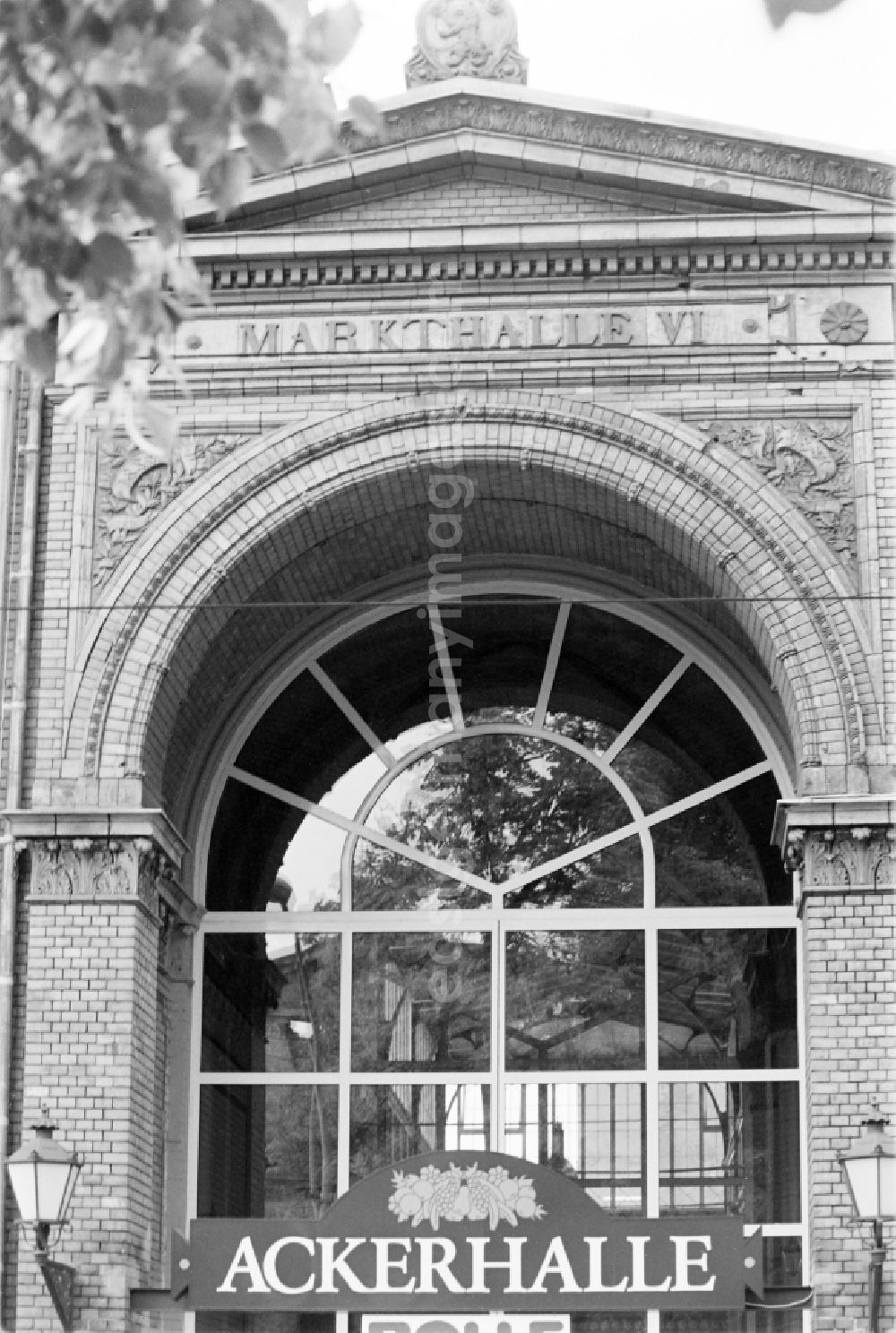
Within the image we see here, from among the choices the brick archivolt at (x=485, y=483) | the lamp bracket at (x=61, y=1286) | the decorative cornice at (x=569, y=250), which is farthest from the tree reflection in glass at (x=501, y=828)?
the lamp bracket at (x=61, y=1286)

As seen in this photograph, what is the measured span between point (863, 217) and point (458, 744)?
4629mm

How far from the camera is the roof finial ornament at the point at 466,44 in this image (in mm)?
A: 15836

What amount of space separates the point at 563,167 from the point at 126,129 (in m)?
9.53

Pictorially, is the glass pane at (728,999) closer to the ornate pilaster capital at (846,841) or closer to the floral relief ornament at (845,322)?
the ornate pilaster capital at (846,841)

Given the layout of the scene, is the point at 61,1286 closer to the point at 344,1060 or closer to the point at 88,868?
the point at 88,868

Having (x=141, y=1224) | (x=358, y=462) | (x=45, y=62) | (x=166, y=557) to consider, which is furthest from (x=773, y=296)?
(x=45, y=62)

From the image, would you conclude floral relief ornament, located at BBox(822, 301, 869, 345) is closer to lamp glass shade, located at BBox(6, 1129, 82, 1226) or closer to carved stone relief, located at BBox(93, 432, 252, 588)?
carved stone relief, located at BBox(93, 432, 252, 588)

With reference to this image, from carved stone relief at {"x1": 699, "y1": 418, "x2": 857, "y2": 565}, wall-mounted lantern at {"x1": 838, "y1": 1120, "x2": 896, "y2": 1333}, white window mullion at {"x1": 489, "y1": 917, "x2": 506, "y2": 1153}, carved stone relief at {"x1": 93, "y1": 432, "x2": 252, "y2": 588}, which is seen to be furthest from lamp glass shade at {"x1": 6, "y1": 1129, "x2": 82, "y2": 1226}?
carved stone relief at {"x1": 699, "y1": 418, "x2": 857, "y2": 565}

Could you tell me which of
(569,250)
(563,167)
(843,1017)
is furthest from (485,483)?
(843,1017)

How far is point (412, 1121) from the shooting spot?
623 inches

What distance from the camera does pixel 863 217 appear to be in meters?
15.2

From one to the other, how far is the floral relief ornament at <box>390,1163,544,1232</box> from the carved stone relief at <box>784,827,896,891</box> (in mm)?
2533

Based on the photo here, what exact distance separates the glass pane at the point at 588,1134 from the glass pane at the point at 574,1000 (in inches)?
7.2

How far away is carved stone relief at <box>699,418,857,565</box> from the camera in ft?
48.9
